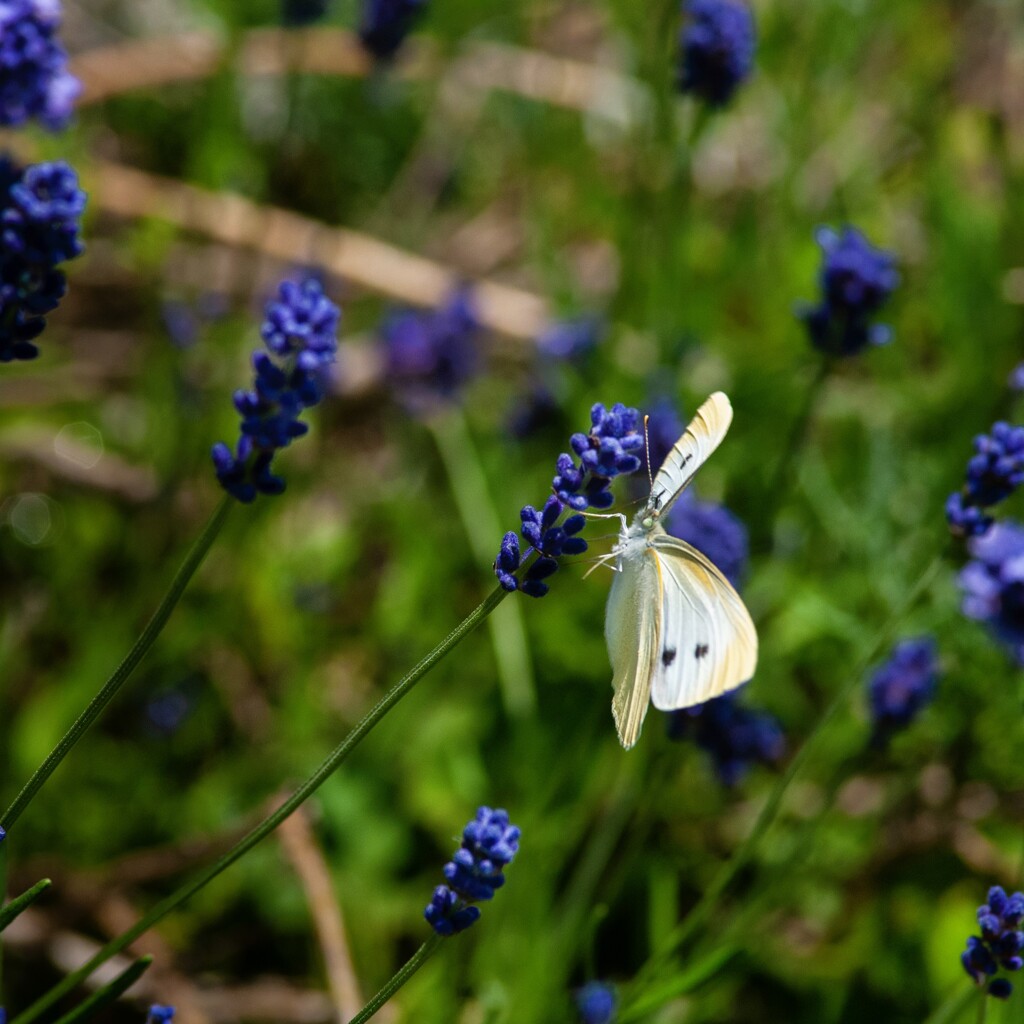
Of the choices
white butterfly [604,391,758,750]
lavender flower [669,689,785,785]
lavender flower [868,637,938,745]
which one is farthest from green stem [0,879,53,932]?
lavender flower [868,637,938,745]

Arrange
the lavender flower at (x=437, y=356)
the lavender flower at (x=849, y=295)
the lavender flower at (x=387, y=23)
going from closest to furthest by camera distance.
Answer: the lavender flower at (x=849, y=295), the lavender flower at (x=387, y=23), the lavender flower at (x=437, y=356)

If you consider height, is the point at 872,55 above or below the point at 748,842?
above

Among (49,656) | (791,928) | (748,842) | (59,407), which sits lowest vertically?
(748,842)

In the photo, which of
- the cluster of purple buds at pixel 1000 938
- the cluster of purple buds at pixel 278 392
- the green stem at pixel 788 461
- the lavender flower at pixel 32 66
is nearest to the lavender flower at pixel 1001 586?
the green stem at pixel 788 461

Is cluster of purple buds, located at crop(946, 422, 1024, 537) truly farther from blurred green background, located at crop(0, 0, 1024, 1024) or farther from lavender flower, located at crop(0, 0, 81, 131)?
lavender flower, located at crop(0, 0, 81, 131)

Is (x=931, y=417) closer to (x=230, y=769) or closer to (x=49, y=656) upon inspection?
(x=230, y=769)

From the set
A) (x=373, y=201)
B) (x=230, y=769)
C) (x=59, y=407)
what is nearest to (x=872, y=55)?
(x=373, y=201)

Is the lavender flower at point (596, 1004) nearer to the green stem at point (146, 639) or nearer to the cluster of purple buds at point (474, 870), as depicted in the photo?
the cluster of purple buds at point (474, 870)

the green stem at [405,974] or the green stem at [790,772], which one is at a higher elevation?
A: the green stem at [790,772]
